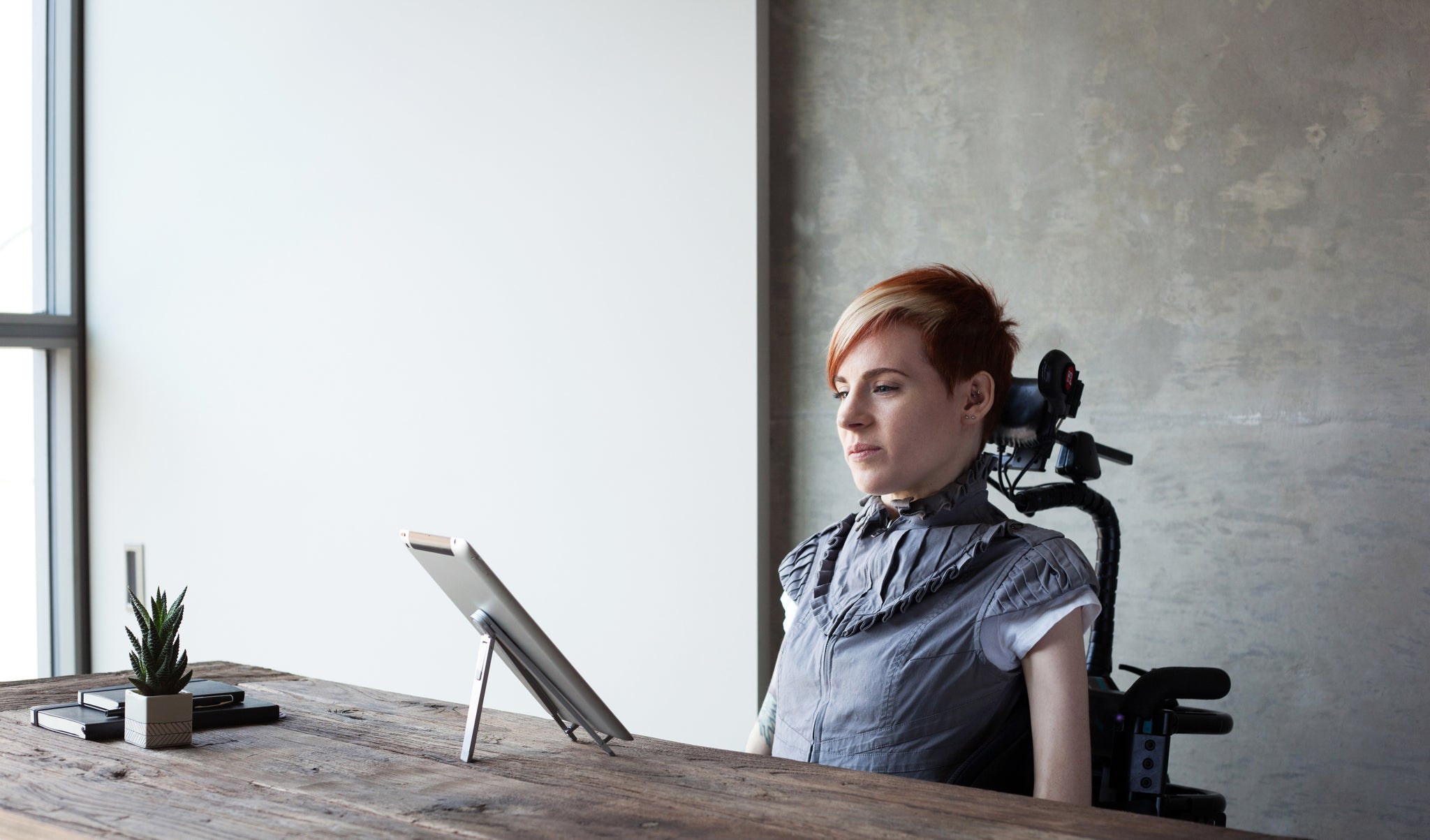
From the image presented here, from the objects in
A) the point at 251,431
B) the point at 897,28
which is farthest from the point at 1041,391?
the point at 251,431

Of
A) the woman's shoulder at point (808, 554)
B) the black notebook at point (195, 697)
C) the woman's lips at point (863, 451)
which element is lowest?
the black notebook at point (195, 697)

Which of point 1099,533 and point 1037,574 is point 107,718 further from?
point 1099,533

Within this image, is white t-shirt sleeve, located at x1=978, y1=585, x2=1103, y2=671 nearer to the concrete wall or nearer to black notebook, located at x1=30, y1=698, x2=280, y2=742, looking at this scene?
the concrete wall

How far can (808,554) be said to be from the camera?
2297 millimetres

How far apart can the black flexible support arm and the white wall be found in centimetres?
113

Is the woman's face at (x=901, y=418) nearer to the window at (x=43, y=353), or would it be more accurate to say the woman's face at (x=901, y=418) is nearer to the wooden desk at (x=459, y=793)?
the wooden desk at (x=459, y=793)

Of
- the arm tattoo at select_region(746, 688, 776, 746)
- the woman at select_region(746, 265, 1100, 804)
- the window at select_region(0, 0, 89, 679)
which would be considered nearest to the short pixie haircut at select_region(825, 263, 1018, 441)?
the woman at select_region(746, 265, 1100, 804)

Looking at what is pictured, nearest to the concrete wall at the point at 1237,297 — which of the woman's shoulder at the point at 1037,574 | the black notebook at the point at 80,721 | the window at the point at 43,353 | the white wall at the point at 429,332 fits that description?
the white wall at the point at 429,332

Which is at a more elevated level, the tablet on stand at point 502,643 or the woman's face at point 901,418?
the woman's face at point 901,418

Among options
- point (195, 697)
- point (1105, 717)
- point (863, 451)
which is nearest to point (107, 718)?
point (195, 697)

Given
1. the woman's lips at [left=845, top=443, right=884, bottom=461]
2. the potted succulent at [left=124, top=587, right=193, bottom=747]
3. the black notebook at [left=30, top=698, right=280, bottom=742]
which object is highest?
the woman's lips at [left=845, top=443, right=884, bottom=461]

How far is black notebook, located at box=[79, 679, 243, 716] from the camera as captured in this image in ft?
6.86

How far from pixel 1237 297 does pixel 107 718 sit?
2.30m

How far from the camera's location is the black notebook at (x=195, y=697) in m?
2.09
